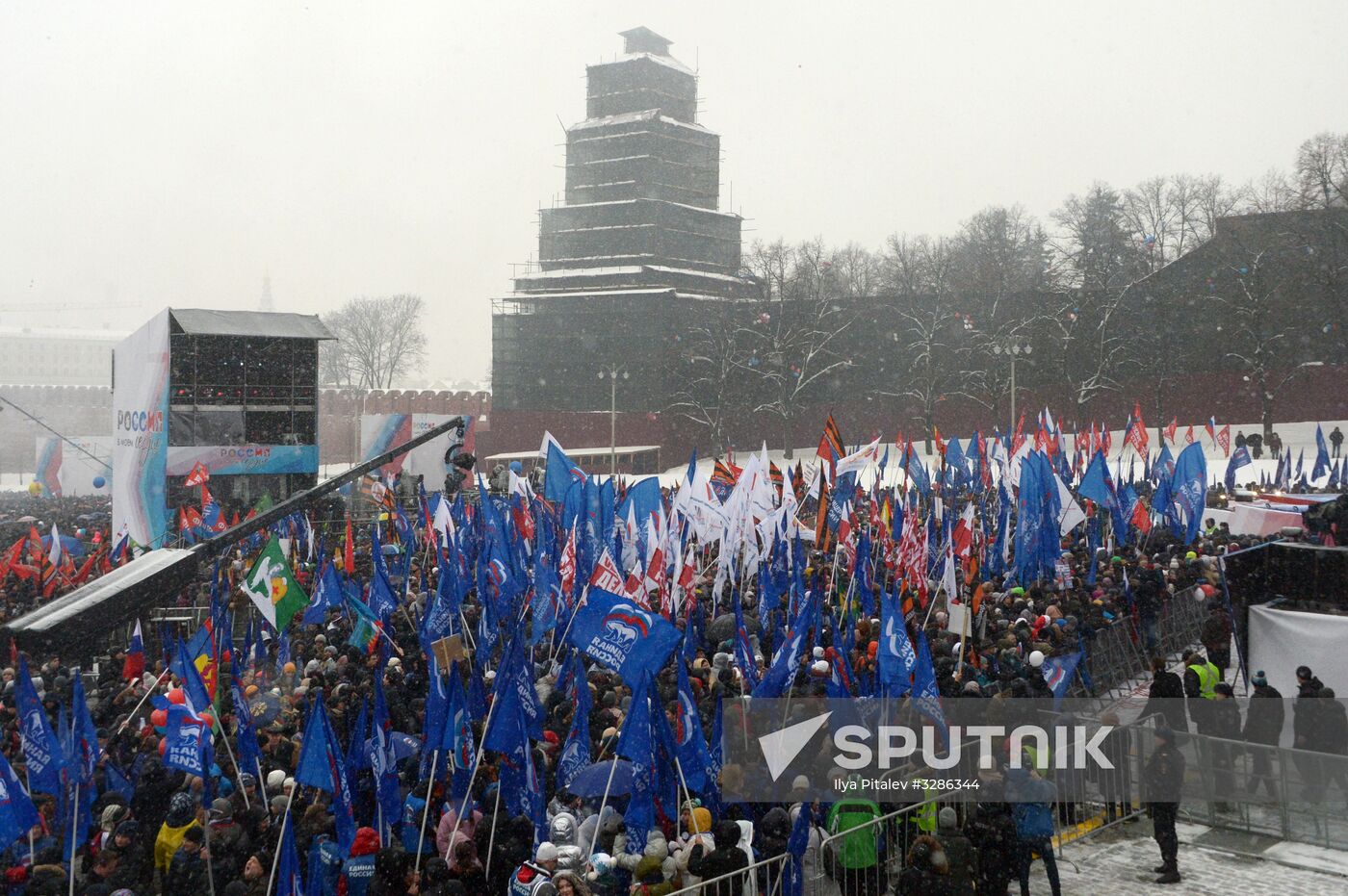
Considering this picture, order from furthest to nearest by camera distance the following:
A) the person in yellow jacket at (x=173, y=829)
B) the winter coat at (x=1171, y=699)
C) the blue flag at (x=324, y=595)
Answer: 1. the blue flag at (x=324, y=595)
2. the winter coat at (x=1171, y=699)
3. the person in yellow jacket at (x=173, y=829)

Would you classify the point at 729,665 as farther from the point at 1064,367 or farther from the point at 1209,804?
the point at 1064,367

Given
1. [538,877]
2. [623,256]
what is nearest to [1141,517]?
[538,877]

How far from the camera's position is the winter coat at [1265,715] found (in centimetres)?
902

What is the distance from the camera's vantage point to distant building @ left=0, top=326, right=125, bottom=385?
5458 inches

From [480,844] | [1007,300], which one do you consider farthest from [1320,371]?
[480,844]

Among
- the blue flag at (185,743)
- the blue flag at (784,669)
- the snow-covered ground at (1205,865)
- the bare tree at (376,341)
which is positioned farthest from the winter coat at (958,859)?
the bare tree at (376,341)

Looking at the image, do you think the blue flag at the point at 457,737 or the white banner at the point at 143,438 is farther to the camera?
the white banner at the point at 143,438

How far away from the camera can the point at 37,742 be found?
750 cm

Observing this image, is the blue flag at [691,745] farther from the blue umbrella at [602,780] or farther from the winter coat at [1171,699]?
the winter coat at [1171,699]

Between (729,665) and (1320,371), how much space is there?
40889 millimetres

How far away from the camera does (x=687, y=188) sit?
60.3 meters

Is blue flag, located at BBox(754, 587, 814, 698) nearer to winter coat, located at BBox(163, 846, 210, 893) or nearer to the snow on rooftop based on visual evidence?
winter coat, located at BBox(163, 846, 210, 893)

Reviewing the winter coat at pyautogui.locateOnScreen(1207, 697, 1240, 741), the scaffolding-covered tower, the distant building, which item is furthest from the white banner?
the distant building

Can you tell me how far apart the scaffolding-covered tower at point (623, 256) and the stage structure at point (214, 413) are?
28.7 m
